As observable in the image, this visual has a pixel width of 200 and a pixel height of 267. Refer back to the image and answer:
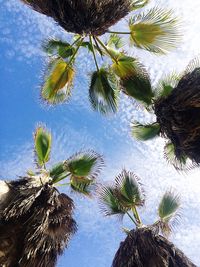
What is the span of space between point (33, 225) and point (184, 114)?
4.07 metres

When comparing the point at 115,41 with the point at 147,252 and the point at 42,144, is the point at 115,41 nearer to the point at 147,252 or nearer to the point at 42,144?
the point at 42,144

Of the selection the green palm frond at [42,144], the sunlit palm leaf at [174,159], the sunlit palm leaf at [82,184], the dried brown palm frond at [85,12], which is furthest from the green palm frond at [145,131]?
the dried brown palm frond at [85,12]

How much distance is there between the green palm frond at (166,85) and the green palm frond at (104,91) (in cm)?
134

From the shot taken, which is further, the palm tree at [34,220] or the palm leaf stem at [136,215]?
the palm leaf stem at [136,215]

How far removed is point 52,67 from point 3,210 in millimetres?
4561

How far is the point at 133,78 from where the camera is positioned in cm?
1062

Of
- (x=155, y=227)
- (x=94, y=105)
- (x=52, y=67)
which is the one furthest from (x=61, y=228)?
(x=52, y=67)

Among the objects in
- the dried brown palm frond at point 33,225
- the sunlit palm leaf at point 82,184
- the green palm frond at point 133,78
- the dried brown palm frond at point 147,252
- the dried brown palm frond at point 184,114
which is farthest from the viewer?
the sunlit palm leaf at point 82,184

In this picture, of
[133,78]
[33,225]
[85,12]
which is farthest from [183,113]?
[33,225]

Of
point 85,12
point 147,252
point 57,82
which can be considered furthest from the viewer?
point 57,82

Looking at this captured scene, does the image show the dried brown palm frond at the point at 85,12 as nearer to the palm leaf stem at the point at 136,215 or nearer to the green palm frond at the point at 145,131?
the green palm frond at the point at 145,131

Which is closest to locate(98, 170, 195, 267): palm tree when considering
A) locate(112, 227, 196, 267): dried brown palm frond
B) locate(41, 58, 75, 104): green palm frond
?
locate(112, 227, 196, 267): dried brown palm frond

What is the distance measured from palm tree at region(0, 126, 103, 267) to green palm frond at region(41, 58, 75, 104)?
7.26 feet

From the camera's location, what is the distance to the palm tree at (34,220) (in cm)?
874
